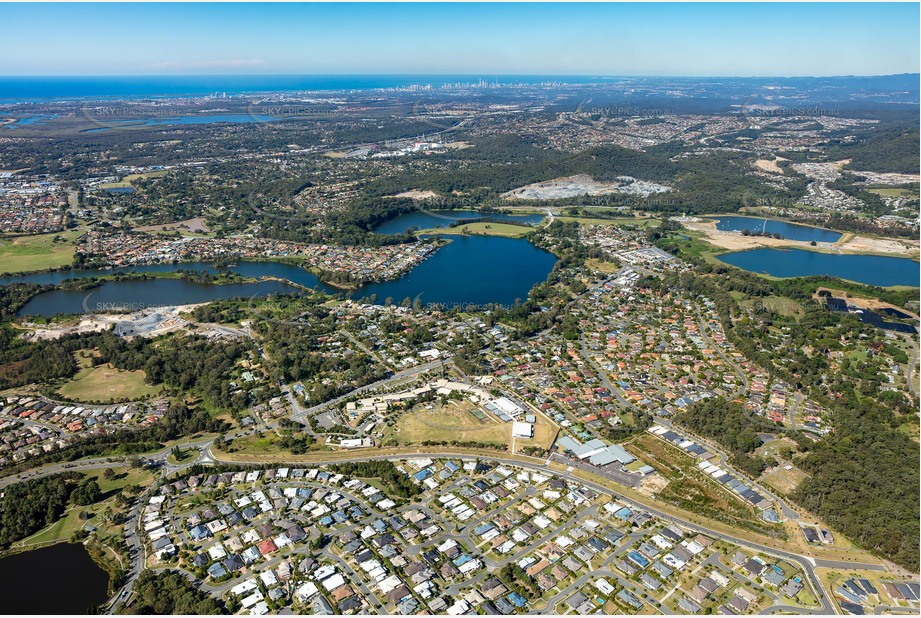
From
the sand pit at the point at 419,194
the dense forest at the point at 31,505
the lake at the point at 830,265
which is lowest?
the dense forest at the point at 31,505

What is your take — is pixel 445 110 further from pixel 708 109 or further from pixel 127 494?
pixel 127 494

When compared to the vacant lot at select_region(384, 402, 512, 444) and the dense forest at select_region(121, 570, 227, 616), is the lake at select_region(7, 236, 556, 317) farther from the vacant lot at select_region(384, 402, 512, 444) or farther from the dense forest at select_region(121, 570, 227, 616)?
the dense forest at select_region(121, 570, 227, 616)

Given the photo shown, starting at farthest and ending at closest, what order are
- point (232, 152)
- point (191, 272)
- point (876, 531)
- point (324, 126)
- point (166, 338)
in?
point (324, 126) → point (232, 152) → point (191, 272) → point (166, 338) → point (876, 531)

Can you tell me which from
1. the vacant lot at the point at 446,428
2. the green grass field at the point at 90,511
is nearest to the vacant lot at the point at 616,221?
the vacant lot at the point at 446,428

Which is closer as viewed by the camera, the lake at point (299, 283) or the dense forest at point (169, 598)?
the dense forest at point (169, 598)

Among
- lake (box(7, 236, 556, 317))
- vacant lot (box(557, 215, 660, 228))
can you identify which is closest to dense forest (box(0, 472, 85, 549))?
lake (box(7, 236, 556, 317))

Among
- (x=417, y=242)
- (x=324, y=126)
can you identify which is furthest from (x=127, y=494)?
(x=324, y=126)

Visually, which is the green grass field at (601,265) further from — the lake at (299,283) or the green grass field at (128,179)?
the green grass field at (128,179)
